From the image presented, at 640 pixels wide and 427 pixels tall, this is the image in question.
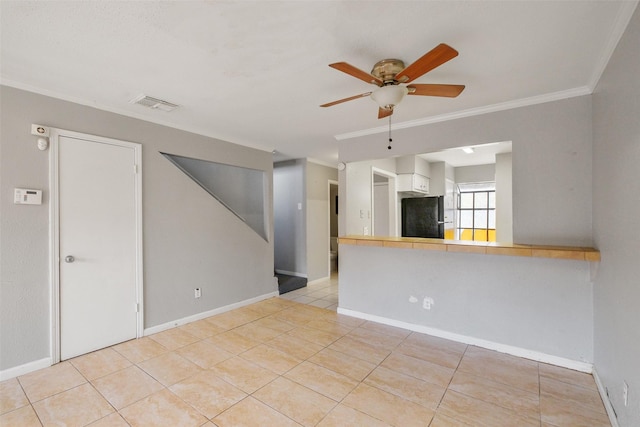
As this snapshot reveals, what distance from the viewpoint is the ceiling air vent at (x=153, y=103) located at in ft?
8.44

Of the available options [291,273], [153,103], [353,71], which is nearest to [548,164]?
[353,71]

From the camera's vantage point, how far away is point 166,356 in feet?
8.67

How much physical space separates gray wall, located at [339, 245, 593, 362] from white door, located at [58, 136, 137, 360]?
255 cm

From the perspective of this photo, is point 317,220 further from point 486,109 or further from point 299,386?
point 299,386

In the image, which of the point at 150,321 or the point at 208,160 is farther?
the point at 208,160

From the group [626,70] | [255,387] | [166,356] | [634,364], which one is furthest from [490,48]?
[166,356]

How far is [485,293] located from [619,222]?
53.3 inches

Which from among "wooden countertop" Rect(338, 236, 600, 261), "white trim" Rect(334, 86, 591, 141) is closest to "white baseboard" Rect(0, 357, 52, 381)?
"wooden countertop" Rect(338, 236, 600, 261)

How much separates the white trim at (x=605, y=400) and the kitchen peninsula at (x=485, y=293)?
148 millimetres

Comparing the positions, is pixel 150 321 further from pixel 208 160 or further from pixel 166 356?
pixel 208 160

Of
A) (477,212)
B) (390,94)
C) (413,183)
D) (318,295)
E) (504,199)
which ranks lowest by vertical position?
(318,295)

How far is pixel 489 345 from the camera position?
2764 mm

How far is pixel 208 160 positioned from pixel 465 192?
3.61 meters

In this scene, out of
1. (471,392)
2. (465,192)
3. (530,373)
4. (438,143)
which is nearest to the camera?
(471,392)
